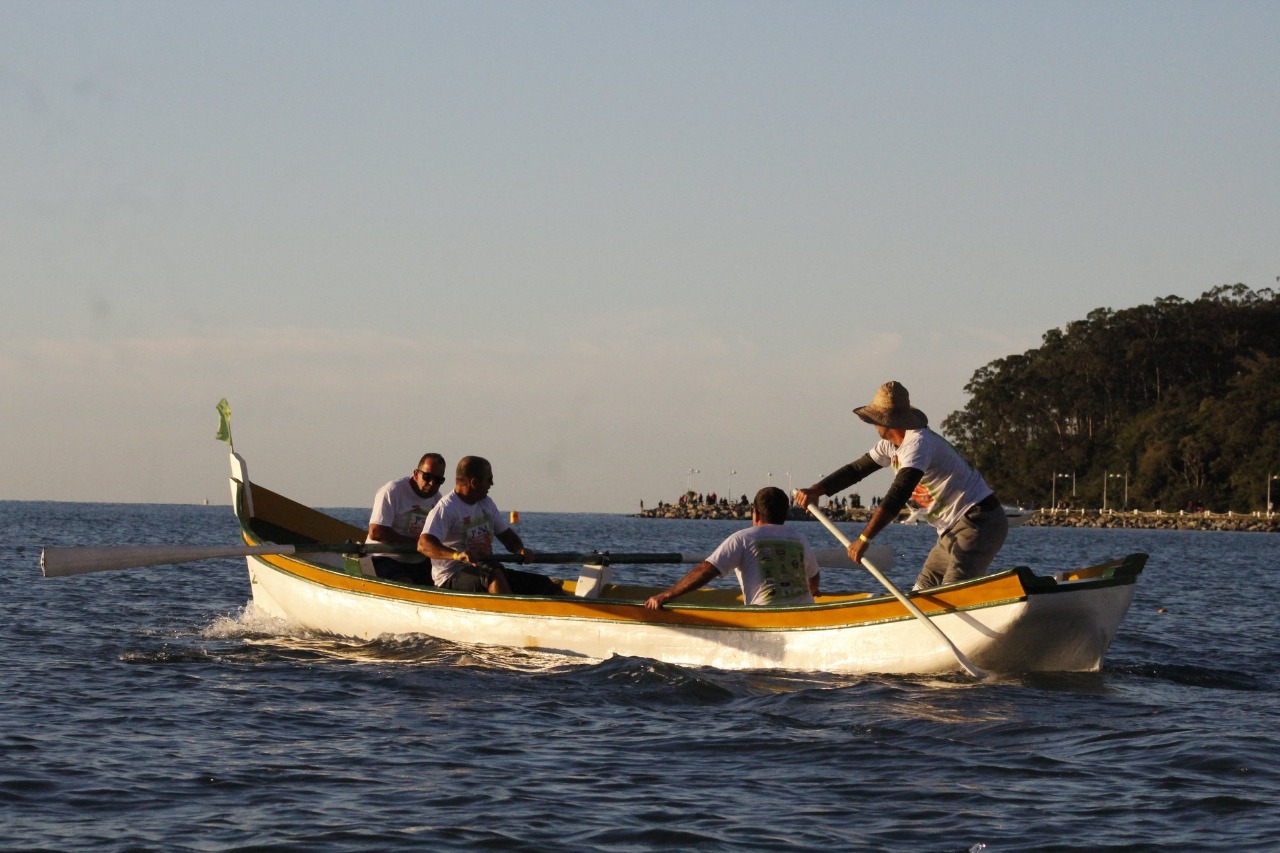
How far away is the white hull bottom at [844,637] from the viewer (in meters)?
12.0

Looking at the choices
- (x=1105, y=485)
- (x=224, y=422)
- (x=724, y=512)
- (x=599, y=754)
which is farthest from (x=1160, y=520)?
(x=599, y=754)

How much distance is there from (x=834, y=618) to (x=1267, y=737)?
11.5ft

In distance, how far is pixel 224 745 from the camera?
9.91m

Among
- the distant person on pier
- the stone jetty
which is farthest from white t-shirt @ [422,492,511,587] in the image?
the stone jetty

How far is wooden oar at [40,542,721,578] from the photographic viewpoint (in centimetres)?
1437

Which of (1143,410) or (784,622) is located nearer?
(784,622)

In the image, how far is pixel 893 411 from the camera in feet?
41.1

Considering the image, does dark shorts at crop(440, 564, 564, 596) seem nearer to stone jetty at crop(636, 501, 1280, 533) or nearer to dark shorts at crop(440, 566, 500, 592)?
dark shorts at crop(440, 566, 500, 592)

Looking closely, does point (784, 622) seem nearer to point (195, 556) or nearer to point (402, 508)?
point (402, 508)

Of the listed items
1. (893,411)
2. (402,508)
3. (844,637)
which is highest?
(893,411)

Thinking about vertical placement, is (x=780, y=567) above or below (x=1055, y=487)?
below

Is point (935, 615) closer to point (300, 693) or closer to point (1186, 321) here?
point (300, 693)

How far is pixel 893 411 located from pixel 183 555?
7.23 meters

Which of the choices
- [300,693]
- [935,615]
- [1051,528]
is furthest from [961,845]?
[1051,528]
